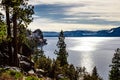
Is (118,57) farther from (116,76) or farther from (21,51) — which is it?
(21,51)

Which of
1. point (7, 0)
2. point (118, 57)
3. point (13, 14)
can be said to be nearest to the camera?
point (7, 0)

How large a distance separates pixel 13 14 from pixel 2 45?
320 inches

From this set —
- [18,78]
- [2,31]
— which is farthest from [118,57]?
[18,78]

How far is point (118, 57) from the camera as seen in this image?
3233 inches

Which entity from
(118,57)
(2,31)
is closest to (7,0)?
(2,31)

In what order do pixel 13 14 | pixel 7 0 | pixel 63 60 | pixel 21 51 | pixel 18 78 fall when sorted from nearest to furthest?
pixel 18 78 → pixel 7 0 → pixel 13 14 → pixel 21 51 → pixel 63 60

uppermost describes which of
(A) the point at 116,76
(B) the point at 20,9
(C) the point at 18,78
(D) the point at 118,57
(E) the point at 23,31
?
(B) the point at 20,9

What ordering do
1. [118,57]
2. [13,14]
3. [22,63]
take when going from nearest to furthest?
[13,14], [22,63], [118,57]

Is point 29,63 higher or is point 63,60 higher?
point 29,63

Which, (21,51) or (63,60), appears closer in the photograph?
(21,51)

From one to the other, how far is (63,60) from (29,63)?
68816 millimetres

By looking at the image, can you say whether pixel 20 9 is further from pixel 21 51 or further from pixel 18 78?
pixel 21 51

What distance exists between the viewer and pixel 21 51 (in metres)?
50.0

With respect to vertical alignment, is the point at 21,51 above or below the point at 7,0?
below
